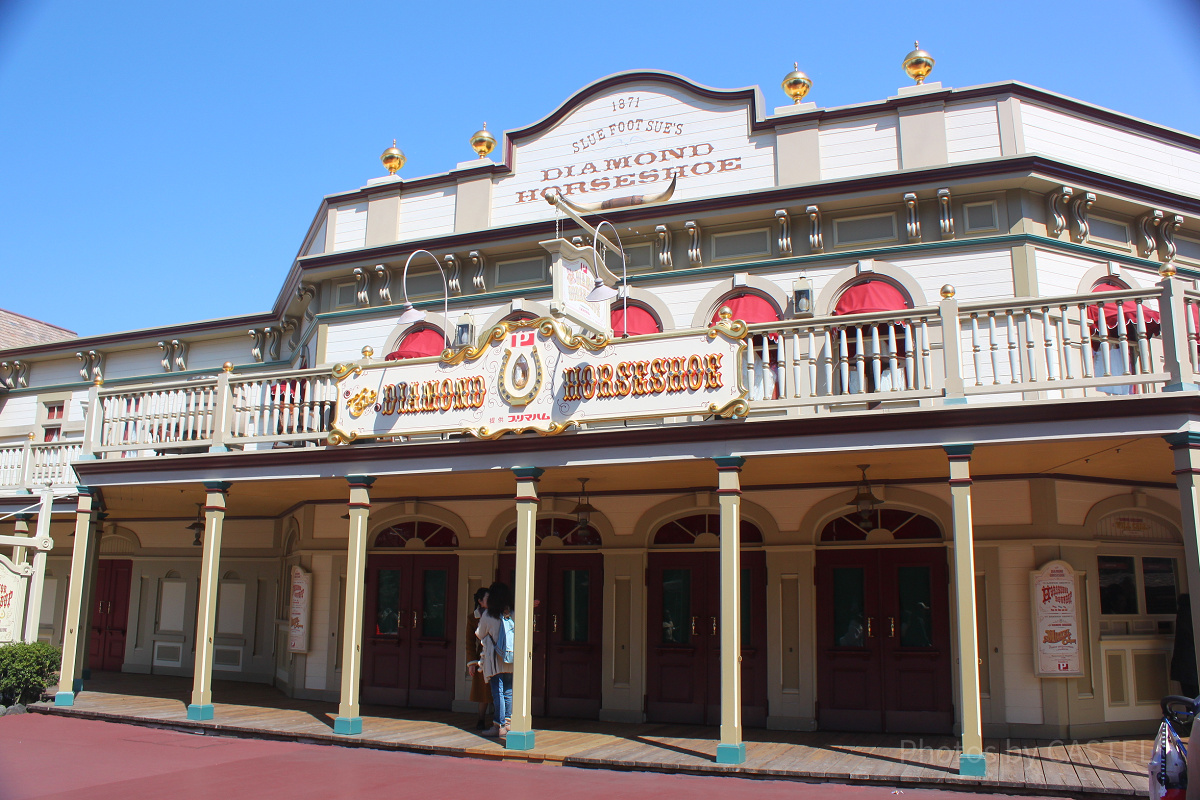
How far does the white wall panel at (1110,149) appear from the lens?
40.1 ft

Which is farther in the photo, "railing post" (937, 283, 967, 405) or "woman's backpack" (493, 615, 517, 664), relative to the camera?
"woman's backpack" (493, 615, 517, 664)

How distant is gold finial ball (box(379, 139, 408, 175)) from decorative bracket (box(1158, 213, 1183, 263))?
1178 cm

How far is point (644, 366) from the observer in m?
10.3

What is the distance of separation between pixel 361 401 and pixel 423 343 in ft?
9.90

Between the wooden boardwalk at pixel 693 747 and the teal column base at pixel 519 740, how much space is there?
0.43 ft

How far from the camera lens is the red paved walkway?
824cm

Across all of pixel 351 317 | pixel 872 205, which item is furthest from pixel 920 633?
pixel 351 317

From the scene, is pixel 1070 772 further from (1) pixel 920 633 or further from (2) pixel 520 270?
(2) pixel 520 270

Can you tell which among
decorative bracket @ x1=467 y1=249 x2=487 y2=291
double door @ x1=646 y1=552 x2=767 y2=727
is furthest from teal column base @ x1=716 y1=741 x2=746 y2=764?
decorative bracket @ x1=467 y1=249 x2=487 y2=291

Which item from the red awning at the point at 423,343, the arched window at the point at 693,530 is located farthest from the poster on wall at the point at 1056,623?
the red awning at the point at 423,343

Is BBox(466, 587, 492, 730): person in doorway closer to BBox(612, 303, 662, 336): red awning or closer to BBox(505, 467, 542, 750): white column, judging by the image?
BBox(505, 467, 542, 750): white column

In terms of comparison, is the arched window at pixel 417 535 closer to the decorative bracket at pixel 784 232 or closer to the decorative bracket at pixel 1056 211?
the decorative bracket at pixel 784 232

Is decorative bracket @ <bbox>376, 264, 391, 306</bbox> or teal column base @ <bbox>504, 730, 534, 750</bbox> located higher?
decorative bracket @ <bbox>376, 264, 391, 306</bbox>

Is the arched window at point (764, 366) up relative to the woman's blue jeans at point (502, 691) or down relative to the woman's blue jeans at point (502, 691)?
up
